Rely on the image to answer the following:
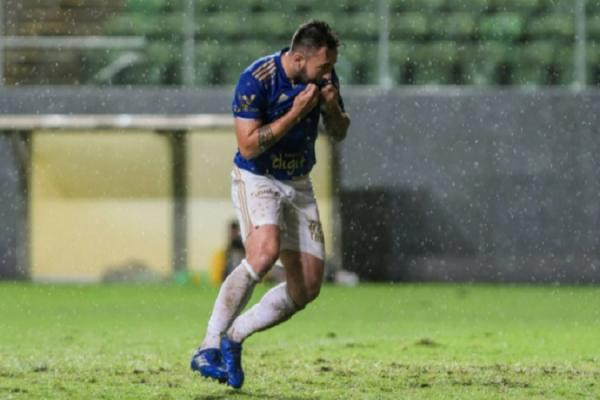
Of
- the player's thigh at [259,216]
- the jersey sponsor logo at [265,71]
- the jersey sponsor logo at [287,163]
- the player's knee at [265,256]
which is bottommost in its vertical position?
the player's knee at [265,256]

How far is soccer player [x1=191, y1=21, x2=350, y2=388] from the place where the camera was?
7.23m

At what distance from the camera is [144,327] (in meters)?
12.2

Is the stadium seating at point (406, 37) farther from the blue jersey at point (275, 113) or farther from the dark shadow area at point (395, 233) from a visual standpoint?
the blue jersey at point (275, 113)

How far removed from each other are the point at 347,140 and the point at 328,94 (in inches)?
474

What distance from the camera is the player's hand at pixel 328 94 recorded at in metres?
7.20

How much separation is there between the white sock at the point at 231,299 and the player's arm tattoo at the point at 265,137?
0.57m

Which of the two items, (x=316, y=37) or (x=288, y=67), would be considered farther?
(x=288, y=67)

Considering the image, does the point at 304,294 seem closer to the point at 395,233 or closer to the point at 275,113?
the point at 275,113

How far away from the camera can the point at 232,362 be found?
730 cm

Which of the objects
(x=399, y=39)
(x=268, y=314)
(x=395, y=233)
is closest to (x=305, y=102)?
(x=268, y=314)

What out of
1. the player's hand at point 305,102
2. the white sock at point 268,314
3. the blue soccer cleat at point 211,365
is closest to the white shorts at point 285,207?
the white sock at point 268,314

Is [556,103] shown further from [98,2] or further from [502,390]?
[502,390]

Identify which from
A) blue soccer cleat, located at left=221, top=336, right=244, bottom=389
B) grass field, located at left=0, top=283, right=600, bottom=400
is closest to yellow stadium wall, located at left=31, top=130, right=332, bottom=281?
grass field, located at left=0, top=283, right=600, bottom=400

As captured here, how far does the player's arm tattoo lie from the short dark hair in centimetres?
44
